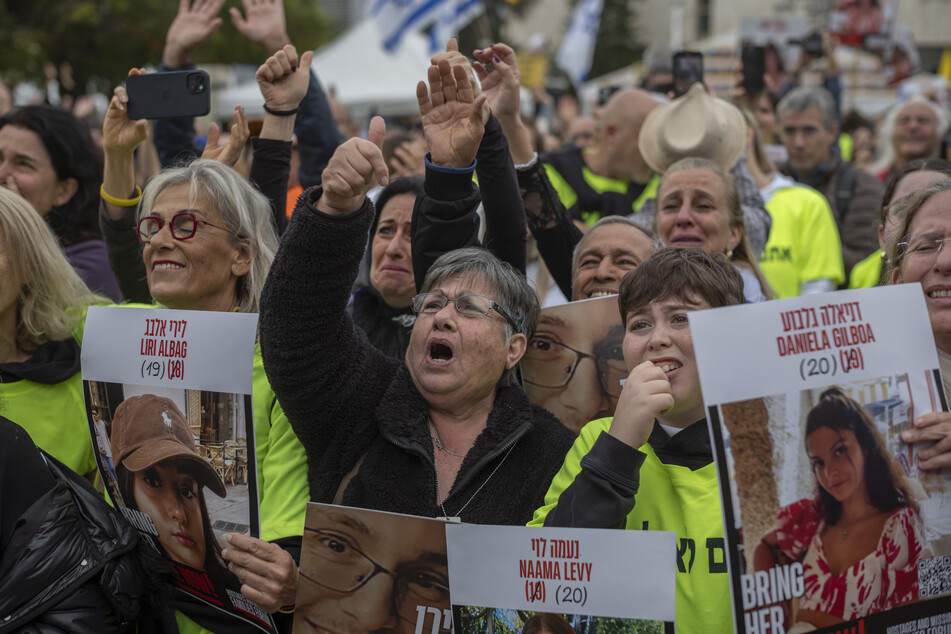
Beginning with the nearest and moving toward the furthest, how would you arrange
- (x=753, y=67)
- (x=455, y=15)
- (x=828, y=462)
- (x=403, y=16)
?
1. (x=828, y=462)
2. (x=753, y=67)
3. (x=455, y=15)
4. (x=403, y=16)

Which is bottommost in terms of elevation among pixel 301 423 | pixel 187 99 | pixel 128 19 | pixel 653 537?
pixel 653 537

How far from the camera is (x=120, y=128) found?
3188 mm

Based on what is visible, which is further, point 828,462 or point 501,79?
point 501,79

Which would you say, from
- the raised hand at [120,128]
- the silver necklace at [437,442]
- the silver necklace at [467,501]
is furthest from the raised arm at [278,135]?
the silver necklace at [467,501]

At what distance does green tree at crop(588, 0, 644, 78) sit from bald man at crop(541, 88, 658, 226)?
41.0m

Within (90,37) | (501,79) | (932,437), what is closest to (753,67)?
(501,79)

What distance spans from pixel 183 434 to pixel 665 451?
1072mm

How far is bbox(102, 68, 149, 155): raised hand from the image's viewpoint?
3180 millimetres

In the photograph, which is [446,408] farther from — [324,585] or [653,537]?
[653,537]

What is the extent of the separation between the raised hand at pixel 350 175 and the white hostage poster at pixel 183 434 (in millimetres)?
336

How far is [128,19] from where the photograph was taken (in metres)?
22.1

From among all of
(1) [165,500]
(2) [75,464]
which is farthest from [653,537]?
(2) [75,464]

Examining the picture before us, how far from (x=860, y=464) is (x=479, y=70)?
85.4 inches

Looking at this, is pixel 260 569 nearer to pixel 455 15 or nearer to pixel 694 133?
pixel 694 133
